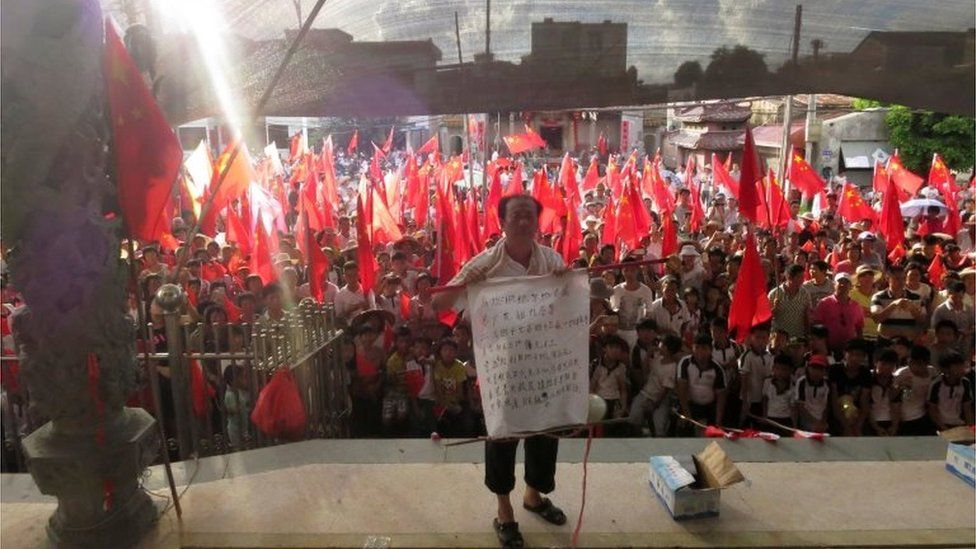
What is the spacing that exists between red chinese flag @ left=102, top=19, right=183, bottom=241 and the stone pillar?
6cm

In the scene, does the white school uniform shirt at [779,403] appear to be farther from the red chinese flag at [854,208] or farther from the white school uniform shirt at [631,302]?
the red chinese flag at [854,208]

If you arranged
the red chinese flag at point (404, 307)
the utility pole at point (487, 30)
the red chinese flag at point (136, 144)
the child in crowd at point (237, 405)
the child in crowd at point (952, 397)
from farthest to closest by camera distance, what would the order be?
the red chinese flag at point (404, 307)
the child in crowd at point (952, 397)
the child in crowd at point (237, 405)
the utility pole at point (487, 30)
the red chinese flag at point (136, 144)

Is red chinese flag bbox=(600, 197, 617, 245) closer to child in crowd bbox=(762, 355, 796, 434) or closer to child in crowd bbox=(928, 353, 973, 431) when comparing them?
child in crowd bbox=(762, 355, 796, 434)

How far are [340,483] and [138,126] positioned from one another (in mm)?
2142

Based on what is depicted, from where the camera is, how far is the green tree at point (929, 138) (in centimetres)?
2234

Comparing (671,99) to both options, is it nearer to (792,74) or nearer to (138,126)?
(792,74)

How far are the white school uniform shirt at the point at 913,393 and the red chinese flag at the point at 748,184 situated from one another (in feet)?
5.91

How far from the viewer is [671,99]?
14.0ft

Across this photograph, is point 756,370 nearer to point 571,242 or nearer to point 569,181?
point 571,242

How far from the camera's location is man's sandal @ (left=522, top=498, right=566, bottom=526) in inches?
143

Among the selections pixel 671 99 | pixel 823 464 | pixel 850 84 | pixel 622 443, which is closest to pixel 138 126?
pixel 671 99

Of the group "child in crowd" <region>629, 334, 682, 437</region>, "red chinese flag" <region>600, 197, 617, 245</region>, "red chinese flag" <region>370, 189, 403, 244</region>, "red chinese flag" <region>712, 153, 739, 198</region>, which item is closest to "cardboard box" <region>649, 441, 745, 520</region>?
"child in crowd" <region>629, 334, 682, 437</region>

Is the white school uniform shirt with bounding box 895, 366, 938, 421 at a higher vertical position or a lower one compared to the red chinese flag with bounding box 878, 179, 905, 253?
lower

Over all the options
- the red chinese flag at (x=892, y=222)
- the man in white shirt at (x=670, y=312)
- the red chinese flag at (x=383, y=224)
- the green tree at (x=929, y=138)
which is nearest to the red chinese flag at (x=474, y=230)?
the red chinese flag at (x=383, y=224)
